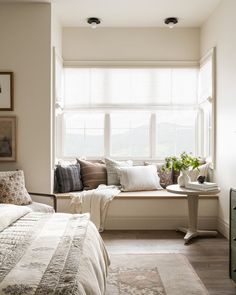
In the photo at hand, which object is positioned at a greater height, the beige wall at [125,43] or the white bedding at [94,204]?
the beige wall at [125,43]

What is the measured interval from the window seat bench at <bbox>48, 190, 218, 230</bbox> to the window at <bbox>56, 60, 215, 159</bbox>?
2.96 feet

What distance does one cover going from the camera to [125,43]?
530 cm

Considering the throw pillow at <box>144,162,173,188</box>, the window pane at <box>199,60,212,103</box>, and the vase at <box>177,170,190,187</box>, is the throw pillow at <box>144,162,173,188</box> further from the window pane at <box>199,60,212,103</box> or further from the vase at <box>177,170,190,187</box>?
the window pane at <box>199,60,212,103</box>

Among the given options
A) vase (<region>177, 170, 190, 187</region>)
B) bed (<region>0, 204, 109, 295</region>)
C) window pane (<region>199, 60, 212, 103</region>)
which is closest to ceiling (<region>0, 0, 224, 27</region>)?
window pane (<region>199, 60, 212, 103</region>)

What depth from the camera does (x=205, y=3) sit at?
4.40 meters

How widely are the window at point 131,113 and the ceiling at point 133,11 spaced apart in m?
0.67

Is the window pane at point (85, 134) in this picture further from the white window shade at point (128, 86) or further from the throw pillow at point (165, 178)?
the throw pillow at point (165, 178)

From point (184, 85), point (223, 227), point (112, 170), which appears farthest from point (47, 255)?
point (184, 85)

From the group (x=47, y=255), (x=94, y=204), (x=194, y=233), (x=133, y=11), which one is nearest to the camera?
(x=47, y=255)

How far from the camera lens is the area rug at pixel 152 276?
2770 mm

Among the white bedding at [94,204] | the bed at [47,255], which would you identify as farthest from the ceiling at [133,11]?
the bed at [47,255]

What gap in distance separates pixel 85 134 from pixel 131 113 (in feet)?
2.54

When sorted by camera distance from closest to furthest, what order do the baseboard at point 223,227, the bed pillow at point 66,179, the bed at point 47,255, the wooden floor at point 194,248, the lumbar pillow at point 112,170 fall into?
the bed at point 47,255
the wooden floor at point 194,248
the baseboard at point 223,227
the bed pillow at point 66,179
the lumbar pillow at point 112,170

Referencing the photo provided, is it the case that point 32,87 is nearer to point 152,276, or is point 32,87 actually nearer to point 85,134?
point 85,134
